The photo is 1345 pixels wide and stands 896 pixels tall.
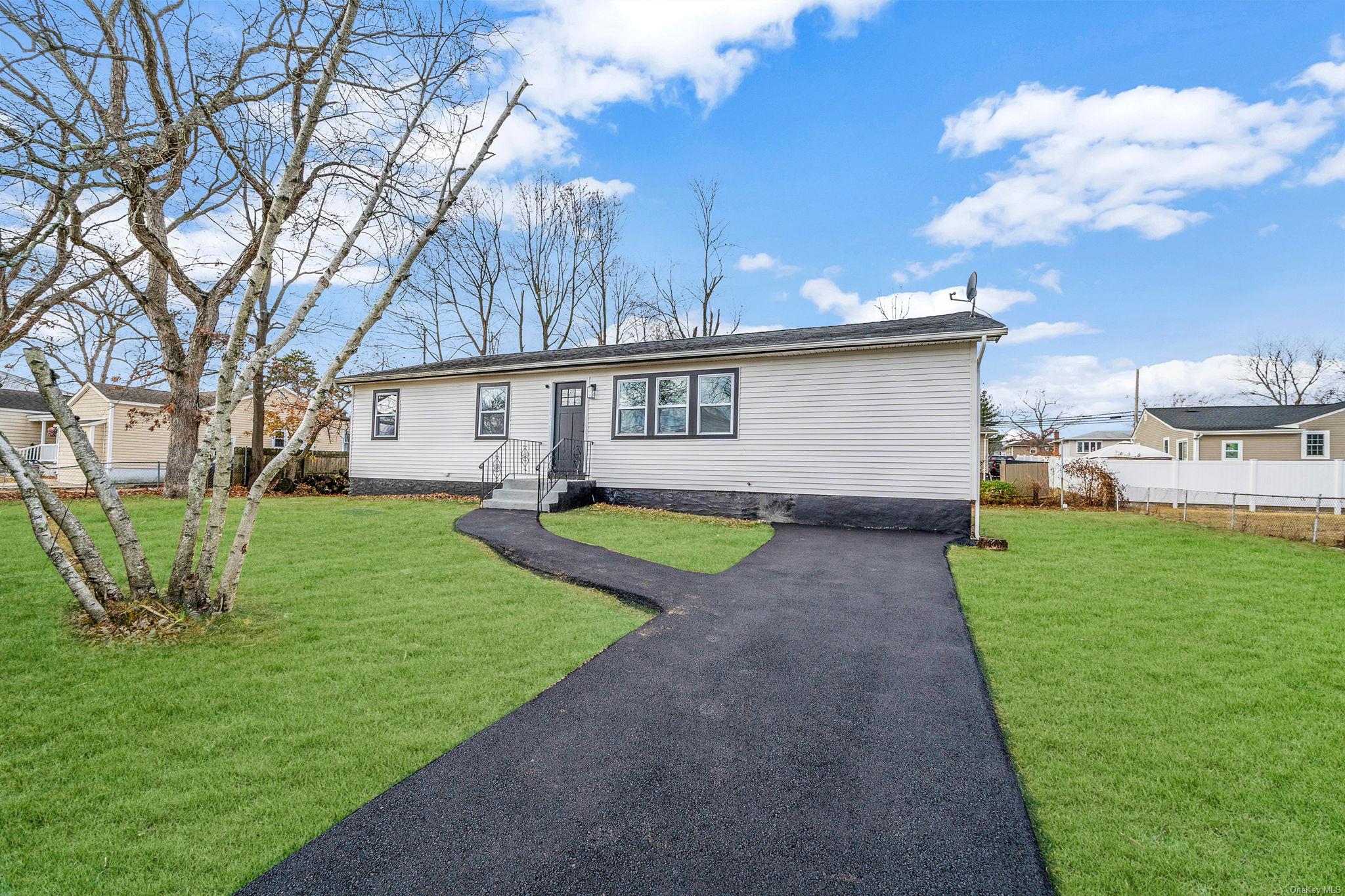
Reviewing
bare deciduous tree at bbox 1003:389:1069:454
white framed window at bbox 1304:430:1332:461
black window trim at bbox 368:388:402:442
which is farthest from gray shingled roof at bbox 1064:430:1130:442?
black window trim at bbox 368:388:402:442

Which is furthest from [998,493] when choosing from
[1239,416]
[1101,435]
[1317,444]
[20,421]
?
[20,421]

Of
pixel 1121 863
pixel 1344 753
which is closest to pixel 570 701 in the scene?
pixel 1121 863

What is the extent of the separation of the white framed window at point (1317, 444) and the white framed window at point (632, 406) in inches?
1066

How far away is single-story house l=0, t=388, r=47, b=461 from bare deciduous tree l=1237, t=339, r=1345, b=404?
224 ft

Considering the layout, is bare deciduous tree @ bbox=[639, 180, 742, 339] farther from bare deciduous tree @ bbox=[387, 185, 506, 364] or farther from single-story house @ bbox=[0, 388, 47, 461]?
single-story house @ bbox=[0, 388, 47, 461]

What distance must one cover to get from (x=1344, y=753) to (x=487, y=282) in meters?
27.1

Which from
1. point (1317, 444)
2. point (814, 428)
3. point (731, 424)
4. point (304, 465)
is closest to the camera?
point (814, 428)

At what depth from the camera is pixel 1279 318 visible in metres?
30.5

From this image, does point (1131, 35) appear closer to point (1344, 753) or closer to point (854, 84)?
point (854, 84)

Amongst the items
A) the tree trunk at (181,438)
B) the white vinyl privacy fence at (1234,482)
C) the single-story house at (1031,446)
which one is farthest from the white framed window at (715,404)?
the single-story house at (1031,446)

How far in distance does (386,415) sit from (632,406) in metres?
7.43

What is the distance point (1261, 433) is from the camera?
22703 millimetres

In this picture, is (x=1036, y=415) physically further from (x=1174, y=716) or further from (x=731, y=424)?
(x=1174, y=716)

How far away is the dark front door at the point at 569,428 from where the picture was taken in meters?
12.8
